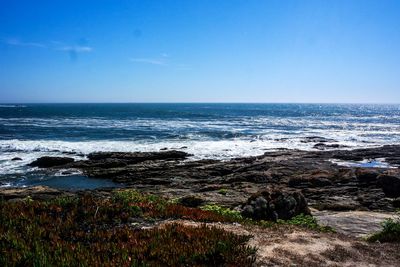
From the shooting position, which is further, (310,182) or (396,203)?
(310,182)

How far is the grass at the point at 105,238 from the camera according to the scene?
6.25 meters

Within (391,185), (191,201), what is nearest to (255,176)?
(391,185)

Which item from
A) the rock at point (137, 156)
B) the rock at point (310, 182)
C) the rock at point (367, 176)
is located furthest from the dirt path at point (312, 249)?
the rock at point (137, 156)

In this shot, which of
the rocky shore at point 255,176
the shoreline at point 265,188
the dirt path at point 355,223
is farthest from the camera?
the rocky shore at point 255,176

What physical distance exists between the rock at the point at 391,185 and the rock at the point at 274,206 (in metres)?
10.5

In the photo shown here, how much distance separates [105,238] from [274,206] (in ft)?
26.3

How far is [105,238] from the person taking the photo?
7.65 meters

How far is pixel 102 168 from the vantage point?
33.9 metres

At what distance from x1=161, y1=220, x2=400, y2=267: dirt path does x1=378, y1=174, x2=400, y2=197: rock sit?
49.4 feet

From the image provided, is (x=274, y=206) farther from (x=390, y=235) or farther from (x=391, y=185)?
(x=391, y=185)

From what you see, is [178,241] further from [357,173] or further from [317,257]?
[357,173]

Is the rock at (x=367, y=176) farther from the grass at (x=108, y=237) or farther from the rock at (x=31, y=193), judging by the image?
the rock at (x=31, y=193)

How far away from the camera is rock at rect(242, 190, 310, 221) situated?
44.9ft

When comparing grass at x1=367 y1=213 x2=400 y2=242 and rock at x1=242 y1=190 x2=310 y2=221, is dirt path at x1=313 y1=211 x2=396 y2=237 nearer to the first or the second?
rock at x1=242 y1=190 x2=310 y2=221
